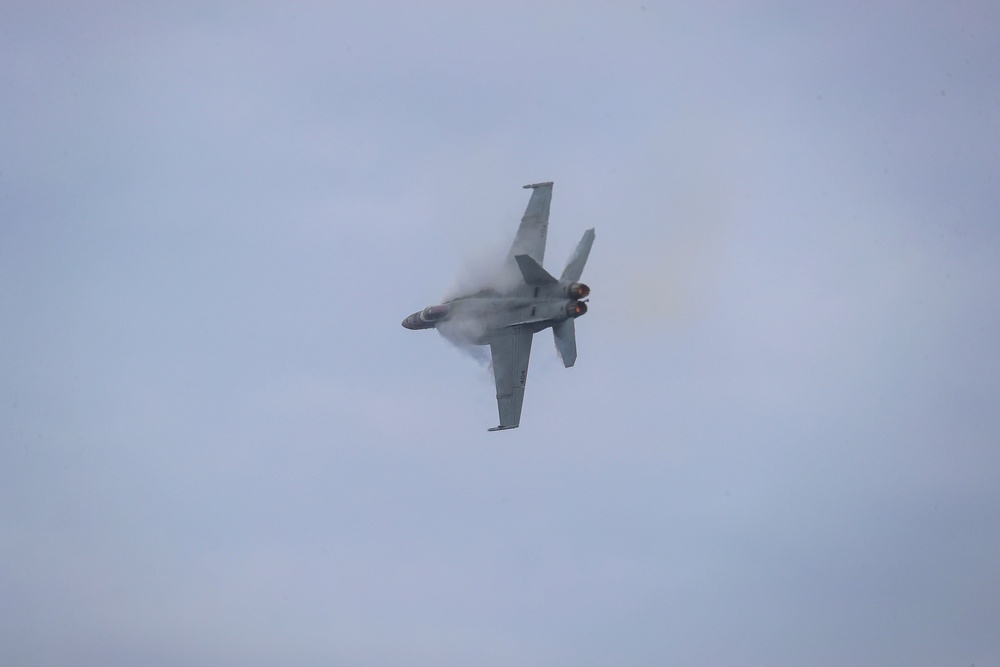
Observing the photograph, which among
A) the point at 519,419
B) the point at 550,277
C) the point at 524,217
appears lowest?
the point at 519,419

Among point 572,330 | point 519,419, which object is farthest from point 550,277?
point 519,419

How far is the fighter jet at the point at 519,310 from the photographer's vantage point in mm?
68500

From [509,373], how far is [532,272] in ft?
21.4

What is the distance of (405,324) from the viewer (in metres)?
77.6

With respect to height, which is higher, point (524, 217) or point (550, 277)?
point (524, 217)

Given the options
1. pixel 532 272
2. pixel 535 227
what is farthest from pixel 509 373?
pixel 535 227

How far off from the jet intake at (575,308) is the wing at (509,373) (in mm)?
4131

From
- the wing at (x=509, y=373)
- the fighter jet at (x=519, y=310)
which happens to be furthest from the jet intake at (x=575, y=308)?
the wing at (x=509, y=373)

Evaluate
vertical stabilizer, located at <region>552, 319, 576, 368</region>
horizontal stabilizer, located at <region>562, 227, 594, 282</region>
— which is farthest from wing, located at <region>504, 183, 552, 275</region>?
vertical stabilizer, located at <region>552, 319, 576, 368</region>

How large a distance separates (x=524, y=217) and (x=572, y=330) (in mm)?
8375

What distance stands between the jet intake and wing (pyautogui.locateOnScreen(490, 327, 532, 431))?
413 centimetres

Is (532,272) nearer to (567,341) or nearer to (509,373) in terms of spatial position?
(567,341)

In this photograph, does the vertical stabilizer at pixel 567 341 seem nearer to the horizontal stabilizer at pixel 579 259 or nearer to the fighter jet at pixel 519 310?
the fighter jet at pixel 519 310

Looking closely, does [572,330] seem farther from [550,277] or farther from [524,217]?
[524,217]
